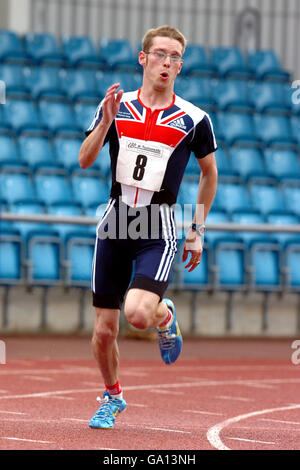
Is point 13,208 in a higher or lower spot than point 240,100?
lower

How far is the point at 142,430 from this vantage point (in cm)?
694

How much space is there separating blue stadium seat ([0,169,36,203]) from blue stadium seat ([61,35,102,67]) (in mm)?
4755

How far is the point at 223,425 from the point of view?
741 cm

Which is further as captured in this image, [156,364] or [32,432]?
[156,364]

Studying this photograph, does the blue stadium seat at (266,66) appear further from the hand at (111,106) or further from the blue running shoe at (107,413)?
the hand at (111,106)

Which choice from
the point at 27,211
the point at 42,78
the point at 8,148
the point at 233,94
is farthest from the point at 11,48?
the point at 27,211

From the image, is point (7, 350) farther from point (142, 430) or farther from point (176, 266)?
point (142, 430)

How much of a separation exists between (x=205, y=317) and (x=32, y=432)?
8324mm

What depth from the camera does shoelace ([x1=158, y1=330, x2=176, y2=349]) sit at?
23.1 feet

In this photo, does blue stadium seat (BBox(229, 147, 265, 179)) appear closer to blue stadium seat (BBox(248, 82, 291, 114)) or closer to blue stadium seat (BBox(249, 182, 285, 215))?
blue stadium seat (BBox(249, 182, 285, 215))

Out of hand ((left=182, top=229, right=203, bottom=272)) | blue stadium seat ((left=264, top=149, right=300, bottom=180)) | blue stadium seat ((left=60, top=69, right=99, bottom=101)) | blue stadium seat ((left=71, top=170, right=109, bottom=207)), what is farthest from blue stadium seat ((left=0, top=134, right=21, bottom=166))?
hand ((left=182, top=229, right=203, bottom=272))

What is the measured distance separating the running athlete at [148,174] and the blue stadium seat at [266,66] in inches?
545
